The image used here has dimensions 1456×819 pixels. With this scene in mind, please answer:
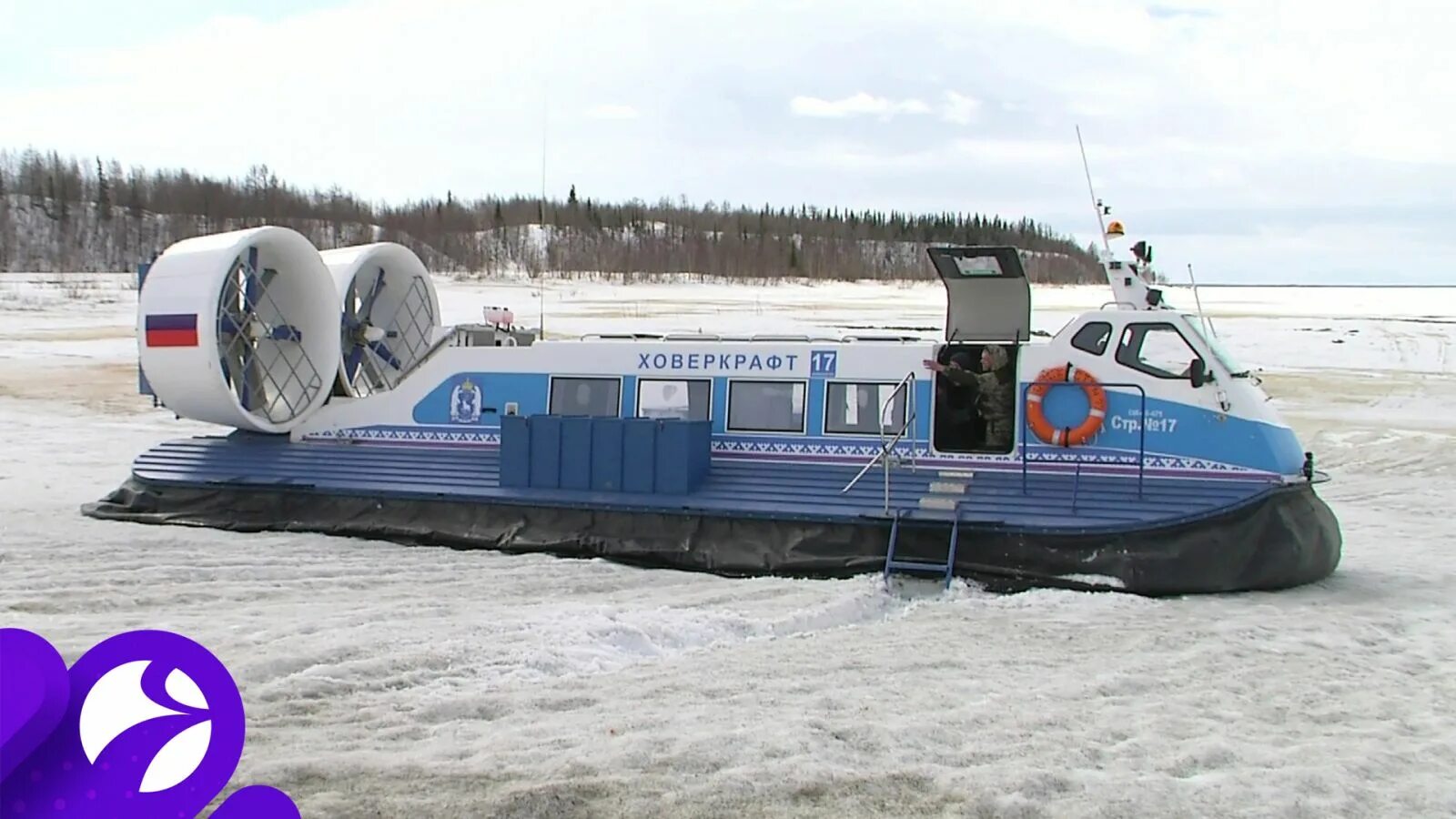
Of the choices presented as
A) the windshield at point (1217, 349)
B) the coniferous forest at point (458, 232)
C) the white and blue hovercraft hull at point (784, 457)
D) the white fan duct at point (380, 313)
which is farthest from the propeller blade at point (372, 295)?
the coniferous forest at point (458, 232)

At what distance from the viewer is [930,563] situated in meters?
6.76

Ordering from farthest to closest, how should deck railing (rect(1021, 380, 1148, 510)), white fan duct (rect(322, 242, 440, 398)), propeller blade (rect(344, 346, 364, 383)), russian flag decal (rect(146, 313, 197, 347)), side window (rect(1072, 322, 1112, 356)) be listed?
propeller blade (rect(344, 346, 364, 383))
white fan duct (rect(322, 242, 440, 398))
russian flag decal (rect(146, 313, 197, 347))
side window (rect(1072, 322, 1112, 356))
deck railing (rect(1021, 380, 1148, 510))

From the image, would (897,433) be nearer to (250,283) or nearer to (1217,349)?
(1217,349)

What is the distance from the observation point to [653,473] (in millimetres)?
7578

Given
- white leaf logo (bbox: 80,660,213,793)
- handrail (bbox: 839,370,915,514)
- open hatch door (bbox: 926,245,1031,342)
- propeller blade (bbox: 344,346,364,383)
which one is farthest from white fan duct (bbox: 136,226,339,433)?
white leaf logo (bbox: 80,660,213,793)

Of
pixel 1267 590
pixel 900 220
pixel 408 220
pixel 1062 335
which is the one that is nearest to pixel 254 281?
pixel 1062 335

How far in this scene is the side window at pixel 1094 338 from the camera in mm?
7375

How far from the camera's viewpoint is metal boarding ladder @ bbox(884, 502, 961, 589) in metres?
6.65

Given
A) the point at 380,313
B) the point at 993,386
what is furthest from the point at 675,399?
the point at 380,313

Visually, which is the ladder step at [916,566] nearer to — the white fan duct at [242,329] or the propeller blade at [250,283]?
the white fan duct at [242,329]

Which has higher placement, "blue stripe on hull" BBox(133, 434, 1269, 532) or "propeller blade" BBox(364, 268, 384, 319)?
"propeller blade" BBox(364, 268, 384, 319)

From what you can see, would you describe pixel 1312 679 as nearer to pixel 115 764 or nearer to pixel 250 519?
pixel 115 764

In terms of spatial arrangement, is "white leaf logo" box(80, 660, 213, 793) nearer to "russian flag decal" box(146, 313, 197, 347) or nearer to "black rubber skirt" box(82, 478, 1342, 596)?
"black rubber skirt" box(82, 478, 1342, 596)

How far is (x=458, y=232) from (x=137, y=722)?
209 ft
